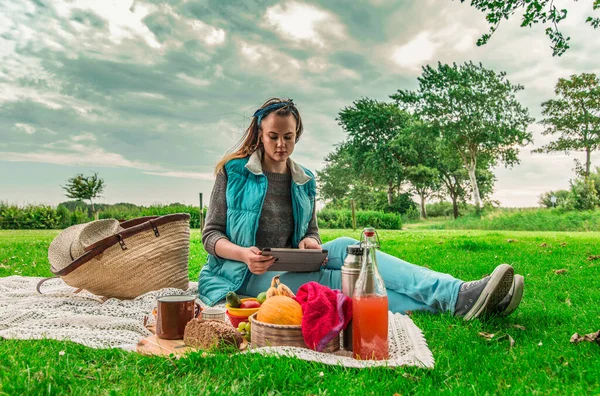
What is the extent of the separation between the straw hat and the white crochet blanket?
309 millimetres

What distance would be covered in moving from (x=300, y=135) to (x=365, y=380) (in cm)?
216

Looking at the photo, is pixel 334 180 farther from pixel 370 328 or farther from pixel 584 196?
pixel 370 328

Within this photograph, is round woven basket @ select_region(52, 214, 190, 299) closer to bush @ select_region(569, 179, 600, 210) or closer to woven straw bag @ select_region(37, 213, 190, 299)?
woven straw bag @ select_region(37, 213, 190, 299)

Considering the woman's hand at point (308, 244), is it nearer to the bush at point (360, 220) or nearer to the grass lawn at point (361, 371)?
the grass lawn at point (361, 371)

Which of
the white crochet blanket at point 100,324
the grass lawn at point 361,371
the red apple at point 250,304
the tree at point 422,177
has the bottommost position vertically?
the grass lawn at point 361,371

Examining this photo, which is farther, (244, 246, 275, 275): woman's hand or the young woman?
the young woman

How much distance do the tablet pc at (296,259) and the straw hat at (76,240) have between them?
1.61m

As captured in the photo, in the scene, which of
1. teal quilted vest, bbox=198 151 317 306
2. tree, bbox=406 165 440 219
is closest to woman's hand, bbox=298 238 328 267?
teal quilted vest, bbox=198 151 317 306

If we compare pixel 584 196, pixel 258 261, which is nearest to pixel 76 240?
pixel 258 261

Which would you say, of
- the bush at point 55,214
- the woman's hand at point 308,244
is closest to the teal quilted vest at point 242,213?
the woman's hand at point 308,244

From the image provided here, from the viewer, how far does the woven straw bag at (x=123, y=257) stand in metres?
3.73

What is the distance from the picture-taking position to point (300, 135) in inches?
145

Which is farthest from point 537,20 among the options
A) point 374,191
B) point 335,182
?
point 335,182

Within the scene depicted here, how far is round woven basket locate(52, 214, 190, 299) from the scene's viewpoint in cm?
373
